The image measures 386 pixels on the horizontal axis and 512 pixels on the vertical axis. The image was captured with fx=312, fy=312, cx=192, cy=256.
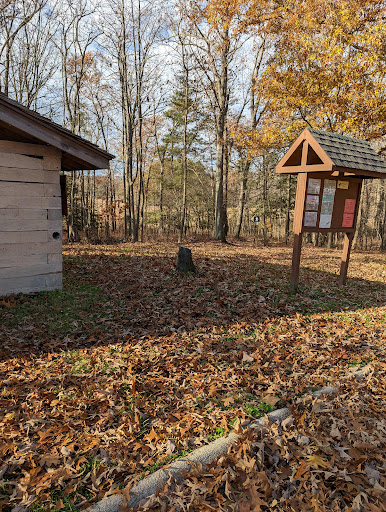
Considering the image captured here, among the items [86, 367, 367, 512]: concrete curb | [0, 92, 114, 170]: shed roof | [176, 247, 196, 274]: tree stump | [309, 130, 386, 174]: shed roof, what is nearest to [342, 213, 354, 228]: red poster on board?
[309, 130, 386, 174]: shed roof

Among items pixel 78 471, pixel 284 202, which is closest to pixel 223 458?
pixel 78 471

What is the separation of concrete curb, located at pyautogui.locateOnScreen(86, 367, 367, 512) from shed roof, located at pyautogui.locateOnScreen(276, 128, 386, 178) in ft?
18.4

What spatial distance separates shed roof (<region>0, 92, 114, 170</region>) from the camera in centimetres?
562

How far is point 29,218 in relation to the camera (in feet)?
21.1

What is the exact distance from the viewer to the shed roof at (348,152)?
699 cm

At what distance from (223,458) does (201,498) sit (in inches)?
16.3

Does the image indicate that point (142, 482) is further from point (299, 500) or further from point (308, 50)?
point (308, 50)

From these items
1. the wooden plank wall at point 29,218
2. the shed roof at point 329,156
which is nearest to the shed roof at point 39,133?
the wooden plank wall at point 29,218

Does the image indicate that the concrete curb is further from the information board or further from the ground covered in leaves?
the information board

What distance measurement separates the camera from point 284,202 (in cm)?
2744

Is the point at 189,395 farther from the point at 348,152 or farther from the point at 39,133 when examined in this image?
the point at 348,152

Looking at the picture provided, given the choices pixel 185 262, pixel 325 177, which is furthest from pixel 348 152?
pixel 185 262

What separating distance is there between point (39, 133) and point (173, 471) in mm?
6029

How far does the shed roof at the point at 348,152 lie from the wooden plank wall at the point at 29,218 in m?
5.92
